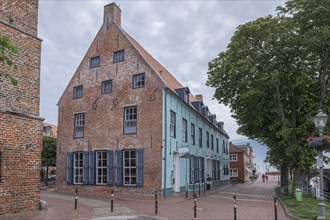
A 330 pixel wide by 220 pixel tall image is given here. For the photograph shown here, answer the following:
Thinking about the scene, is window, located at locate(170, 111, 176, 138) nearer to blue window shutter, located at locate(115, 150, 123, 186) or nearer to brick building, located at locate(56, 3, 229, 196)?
brick building, located at locate(56, 3, 229, 196)

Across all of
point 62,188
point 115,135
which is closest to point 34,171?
point 115,135

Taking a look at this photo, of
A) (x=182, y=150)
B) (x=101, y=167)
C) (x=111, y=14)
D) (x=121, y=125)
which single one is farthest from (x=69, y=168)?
(x=111, y=14)

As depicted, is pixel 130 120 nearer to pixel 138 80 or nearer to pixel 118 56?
pixel 138 80

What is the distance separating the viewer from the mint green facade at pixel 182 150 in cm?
2056

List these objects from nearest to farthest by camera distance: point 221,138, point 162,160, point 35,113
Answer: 1. point 35,113
2. point 162,160
3. point 221,138

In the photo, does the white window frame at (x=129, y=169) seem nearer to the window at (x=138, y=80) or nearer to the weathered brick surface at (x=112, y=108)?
the weathered brick surface at (x=112, y=108)

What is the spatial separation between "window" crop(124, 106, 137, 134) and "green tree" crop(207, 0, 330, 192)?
5916mm

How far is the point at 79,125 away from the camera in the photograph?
79.7ft

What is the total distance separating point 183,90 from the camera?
79.5ft

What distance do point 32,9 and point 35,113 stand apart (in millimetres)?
3917

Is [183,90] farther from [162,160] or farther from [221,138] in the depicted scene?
[221,138]

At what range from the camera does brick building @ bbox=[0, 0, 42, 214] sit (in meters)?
10.8

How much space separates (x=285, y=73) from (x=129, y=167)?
11.3 m

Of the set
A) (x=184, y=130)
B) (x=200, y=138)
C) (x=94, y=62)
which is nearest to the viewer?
(x=94, y=62)
